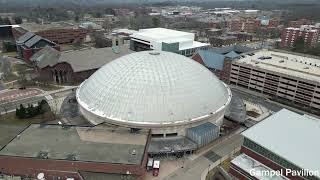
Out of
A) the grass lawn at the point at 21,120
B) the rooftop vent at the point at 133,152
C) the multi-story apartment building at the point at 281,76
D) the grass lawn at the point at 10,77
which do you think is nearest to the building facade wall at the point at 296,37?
the multi-story apartment building at the point at 281,76

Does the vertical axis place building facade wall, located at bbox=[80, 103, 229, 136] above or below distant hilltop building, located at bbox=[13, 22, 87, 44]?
below

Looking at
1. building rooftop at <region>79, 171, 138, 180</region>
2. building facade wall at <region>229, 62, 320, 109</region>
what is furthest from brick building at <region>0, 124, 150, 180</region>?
building facade wall at <region>229, 62, 320, 109</region>

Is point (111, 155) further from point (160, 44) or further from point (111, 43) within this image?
point (111, 43)

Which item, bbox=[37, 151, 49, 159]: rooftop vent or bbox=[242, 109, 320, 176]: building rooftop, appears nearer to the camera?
bbox=[242, 109, 320, 176]: building rooftop

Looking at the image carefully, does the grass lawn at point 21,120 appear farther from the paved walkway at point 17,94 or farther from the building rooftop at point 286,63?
the building rooftop at point 286,63

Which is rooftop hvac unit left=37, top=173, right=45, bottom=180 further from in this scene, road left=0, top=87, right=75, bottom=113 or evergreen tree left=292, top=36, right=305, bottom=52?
evergreen tree left=292, top=36, right=305, bottom=52

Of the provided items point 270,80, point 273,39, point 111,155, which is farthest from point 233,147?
point 273,39
